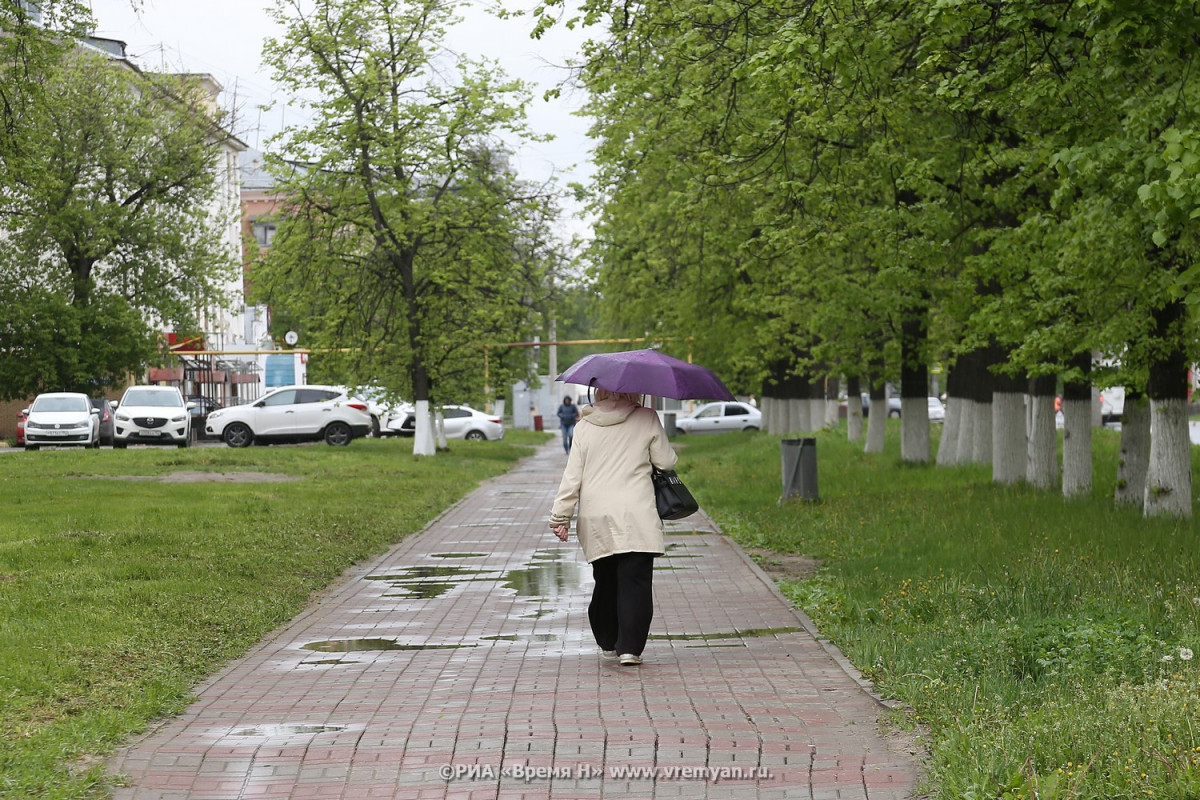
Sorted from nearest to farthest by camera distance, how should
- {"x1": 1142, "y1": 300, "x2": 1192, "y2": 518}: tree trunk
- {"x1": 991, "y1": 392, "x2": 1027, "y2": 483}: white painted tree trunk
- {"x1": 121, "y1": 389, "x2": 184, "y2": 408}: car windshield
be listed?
1. {"x1": 1142, "y1": 300, "x2": 1192, "y2": 518}: tree trunk
2. {"x1": 991, "y1": 392, "x2": 1027, "y2": 483}: white painted tree trunk
3. {"x1": 121, "y1": 389, "x2": 184, "y2": 408}: car windshield

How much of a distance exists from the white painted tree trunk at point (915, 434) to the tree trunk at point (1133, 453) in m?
8.48

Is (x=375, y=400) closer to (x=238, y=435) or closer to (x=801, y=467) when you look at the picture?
(x=238, y=435)

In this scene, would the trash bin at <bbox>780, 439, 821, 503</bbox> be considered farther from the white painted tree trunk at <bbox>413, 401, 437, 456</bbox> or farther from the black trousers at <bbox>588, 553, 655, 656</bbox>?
the white painted tree trunk at <bbox>413, 401, 437, 456</bbox>

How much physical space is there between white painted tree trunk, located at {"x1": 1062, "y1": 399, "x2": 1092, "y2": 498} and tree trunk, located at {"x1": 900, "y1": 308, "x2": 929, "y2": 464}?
22.5 feet

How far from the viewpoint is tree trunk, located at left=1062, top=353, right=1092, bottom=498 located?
18.8m

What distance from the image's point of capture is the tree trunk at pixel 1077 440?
1881cm

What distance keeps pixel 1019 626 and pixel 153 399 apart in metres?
32.8

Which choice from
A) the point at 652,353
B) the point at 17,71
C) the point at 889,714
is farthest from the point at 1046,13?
the point at 17,71

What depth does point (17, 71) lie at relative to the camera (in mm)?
19266

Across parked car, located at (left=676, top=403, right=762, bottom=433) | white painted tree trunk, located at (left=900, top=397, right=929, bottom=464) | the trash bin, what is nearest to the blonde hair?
the trash bin

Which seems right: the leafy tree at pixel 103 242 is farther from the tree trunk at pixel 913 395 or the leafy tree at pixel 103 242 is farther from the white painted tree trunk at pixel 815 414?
the tree trunk at pixel 913 395

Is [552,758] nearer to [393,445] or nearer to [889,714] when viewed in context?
[889,714]

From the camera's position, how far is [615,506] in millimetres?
8781

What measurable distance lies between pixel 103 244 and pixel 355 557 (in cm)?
3310
